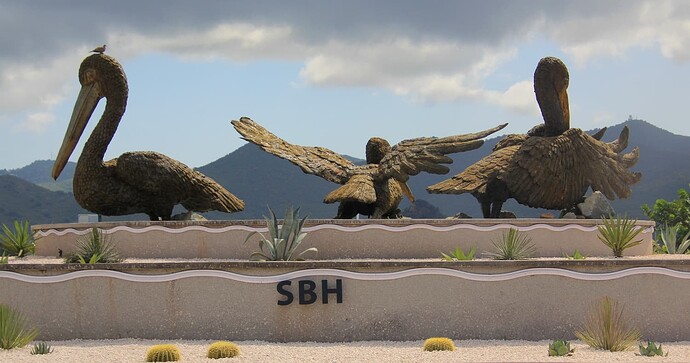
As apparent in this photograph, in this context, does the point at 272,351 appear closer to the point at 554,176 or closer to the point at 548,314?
the point at 548,314

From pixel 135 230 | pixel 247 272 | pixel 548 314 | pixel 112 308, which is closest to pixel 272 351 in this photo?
pixel 247 272

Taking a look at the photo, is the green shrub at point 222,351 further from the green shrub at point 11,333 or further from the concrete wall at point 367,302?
the green shrub at point 11,333

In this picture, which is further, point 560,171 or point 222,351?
point 560,171

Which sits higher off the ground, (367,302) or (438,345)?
(367,302)

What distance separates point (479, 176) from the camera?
1950 centimetres

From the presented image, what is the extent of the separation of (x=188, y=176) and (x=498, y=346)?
8268mm

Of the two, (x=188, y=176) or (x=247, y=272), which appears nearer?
(x=247, y=272)

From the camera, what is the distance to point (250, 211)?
137 meters

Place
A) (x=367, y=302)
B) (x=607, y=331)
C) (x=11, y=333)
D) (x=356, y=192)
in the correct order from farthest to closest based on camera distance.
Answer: (x=356, y=192) < (x=367, y=302) < (x=11, y=333) < (x=607, y=331)

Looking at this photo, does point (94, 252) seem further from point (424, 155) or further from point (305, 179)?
point (305, 179)

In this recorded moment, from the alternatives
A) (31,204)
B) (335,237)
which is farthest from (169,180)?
(31,204)

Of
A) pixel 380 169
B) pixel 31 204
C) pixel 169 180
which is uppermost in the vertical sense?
pixel 31 204

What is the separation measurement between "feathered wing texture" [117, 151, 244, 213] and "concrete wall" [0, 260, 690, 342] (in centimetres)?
498

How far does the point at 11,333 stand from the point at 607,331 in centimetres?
777
